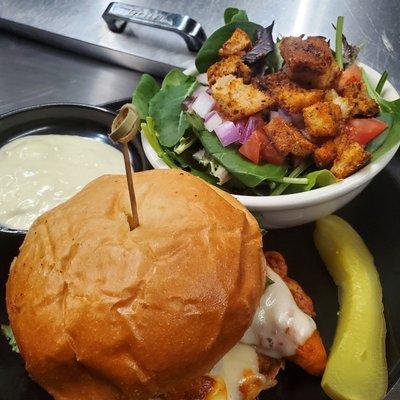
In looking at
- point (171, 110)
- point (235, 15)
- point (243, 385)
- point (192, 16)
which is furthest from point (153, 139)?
point (192, 16)

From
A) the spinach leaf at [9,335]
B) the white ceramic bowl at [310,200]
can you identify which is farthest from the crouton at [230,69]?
the spinach leaf at [9,335]

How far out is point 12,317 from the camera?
1.28 m

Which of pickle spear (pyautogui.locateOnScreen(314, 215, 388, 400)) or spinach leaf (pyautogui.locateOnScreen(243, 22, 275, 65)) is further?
spinach leaf (pyautogui.locateOnScreen(243, 22, 275, 65))

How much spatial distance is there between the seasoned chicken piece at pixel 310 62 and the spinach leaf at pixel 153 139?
1.47 ft

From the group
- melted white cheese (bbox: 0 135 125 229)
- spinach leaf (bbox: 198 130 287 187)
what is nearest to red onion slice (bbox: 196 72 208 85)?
spinach leaf (bbox: 198 130 287 187)

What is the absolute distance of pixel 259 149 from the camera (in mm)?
1654

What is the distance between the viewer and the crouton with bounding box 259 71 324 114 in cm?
169

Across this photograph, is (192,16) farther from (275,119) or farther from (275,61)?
(275,119)

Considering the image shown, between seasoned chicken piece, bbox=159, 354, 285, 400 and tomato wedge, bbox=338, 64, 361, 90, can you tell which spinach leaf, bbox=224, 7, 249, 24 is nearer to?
tomato wedge, bbox=338, 64, 361, 90

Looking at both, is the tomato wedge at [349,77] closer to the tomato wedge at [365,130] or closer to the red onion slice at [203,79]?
the tomato wedge at [365,130]

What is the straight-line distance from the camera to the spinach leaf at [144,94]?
192cm

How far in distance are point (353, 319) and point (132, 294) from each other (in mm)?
694

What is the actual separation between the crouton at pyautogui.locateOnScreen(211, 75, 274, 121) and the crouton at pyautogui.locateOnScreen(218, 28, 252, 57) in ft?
0.63

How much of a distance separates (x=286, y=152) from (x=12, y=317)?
2.76 feet
